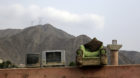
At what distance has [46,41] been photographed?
358 feet

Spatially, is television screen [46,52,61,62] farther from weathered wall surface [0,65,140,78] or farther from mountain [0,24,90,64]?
mountain [0,24,90,64]

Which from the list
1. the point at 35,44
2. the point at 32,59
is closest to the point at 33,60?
the point at 32,59

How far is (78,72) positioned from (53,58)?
5.56 m

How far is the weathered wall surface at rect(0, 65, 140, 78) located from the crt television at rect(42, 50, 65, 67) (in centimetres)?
384

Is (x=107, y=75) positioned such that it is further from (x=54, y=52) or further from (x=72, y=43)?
(x=72, y=43)

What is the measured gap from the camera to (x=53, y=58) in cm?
1505

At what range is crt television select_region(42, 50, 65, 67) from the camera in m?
13.9

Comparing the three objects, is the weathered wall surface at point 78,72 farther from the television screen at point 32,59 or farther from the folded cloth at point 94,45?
the television screen at point 32,59

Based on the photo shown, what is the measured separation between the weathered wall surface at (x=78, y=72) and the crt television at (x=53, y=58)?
384 centimetres

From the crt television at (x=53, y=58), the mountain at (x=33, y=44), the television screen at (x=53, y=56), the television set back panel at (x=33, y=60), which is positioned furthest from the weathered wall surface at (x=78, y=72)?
the mountain at (x=33, y=44)

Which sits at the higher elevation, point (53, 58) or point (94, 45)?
point (94, 45)

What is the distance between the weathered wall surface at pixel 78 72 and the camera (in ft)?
31.1

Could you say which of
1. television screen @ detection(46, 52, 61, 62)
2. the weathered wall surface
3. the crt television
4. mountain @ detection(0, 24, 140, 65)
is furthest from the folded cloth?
mountain @ detection(0, 24, 140, 65)

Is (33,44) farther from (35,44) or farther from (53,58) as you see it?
(53,58)
